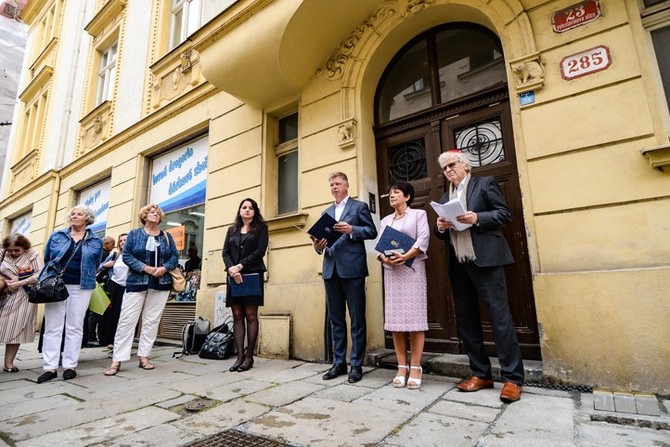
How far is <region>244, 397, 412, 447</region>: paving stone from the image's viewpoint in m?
2.05

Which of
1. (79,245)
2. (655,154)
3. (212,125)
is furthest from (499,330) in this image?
(212,125)

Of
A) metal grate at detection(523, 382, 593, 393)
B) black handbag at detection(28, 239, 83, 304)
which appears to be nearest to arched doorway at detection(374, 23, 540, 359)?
metal grate at detection(523, 382, 593, 393)

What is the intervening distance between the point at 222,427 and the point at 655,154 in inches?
139

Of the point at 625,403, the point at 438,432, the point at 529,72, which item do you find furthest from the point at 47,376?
the point at 529,72

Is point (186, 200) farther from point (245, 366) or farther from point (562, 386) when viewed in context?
point (562, 386)

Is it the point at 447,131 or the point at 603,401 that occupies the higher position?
the point at 447,131

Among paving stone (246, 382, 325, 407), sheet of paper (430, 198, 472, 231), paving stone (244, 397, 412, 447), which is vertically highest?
sheet of paper (430, 198, 472, 231)

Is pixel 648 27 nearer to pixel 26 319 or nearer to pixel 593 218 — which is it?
pixel 593 218

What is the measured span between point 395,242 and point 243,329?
2077 millimetres

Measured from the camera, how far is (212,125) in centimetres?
637

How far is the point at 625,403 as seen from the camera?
2.39 m

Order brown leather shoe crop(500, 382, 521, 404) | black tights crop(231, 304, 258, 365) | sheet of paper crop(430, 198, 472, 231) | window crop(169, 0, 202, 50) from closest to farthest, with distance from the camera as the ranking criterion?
brown leather shoe crop(500, 382, 521, 404), sheet of paper crop(430, 198, 472, 231), black tights crop(231, 304, 258, 365), window crop(169, 0, 202, 50)

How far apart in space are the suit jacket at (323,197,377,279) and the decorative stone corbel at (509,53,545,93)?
1.86 m

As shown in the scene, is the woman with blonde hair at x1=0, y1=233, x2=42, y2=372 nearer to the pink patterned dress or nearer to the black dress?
the black dress
